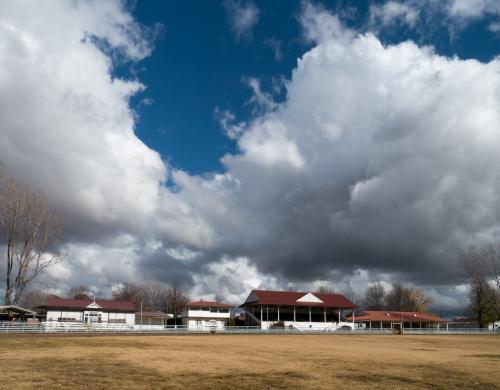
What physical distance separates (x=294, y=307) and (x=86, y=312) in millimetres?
34809

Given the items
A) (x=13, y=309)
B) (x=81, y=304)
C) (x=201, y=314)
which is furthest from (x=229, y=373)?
(x=201, y=314)

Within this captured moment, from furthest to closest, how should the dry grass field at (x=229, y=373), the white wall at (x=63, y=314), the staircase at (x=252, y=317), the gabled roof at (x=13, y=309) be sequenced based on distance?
the staircase at (x=252, y=317)
the white wall at (x=63, y=314)
the gabled roof at (x=13, y=309)
the dry grass field at (x=229, y=373)

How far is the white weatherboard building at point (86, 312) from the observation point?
73.8m


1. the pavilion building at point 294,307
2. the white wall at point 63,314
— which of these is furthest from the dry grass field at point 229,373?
the pavilion building at point 294,307

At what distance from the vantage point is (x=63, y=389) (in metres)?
12.5

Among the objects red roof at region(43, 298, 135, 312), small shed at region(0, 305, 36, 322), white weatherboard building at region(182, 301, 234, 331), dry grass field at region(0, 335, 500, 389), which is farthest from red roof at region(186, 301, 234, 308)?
dry grass field at region(0, 335, 500, 389)

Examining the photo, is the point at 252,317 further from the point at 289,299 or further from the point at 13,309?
the point at 13,309

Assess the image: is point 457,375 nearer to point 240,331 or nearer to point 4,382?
point 4,382

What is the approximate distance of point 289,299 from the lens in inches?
3342

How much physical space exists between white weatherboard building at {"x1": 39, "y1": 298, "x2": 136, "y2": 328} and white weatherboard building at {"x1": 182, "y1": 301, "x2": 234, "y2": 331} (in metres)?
10.8

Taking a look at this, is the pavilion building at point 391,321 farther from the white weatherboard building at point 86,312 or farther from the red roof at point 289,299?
the white weatherboard building at point 86,312

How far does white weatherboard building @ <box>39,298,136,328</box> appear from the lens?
7381cm

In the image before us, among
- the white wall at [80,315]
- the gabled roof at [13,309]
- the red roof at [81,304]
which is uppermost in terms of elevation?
the red roof at [81,304]

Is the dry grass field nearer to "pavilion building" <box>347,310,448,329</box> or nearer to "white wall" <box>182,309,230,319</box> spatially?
"white wall" <box>182,309,230,319</box>
